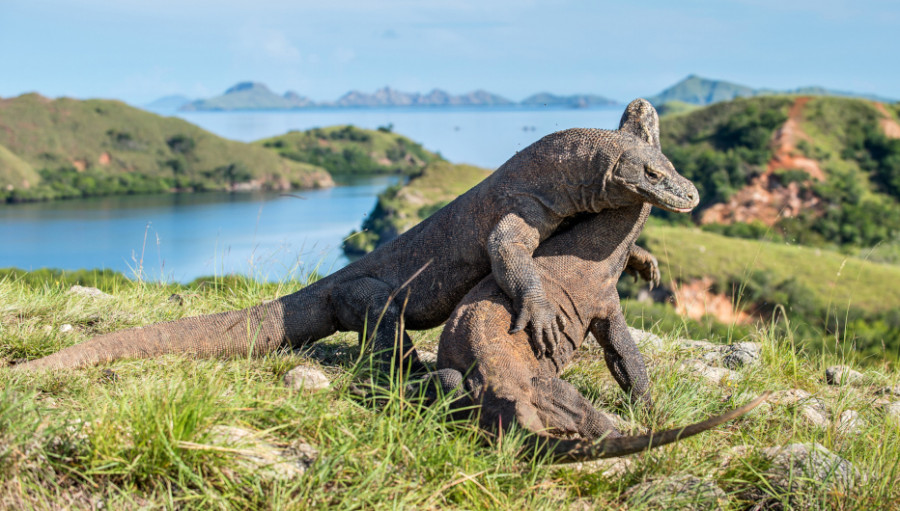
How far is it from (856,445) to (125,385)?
478 cm

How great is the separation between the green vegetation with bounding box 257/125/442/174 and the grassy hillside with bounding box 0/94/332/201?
51.8 feet

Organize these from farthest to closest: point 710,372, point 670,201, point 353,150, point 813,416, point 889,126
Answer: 1. point 353,150
2. point 889,126
3. point 710,372
4. point 813,416
5. point 670,201

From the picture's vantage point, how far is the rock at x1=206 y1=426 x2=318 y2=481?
11.9 ft

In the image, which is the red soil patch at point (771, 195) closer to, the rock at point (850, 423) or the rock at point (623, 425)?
the rock at point (850, 423)

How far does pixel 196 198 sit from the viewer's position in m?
100

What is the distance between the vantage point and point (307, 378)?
5090 mm

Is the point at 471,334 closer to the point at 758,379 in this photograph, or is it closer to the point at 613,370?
the point at 613,370

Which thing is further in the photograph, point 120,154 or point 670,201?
point 120,154

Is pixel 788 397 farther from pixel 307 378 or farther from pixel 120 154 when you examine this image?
pixel 120 154

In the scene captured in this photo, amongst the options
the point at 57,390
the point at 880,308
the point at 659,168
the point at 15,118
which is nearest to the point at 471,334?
the point at 659,168

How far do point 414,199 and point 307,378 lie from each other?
8244 centimetres

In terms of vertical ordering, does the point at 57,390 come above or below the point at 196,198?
above

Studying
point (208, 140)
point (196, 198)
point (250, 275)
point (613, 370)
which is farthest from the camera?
point (208, 140)

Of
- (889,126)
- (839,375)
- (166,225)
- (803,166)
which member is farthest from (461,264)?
(889,126)
